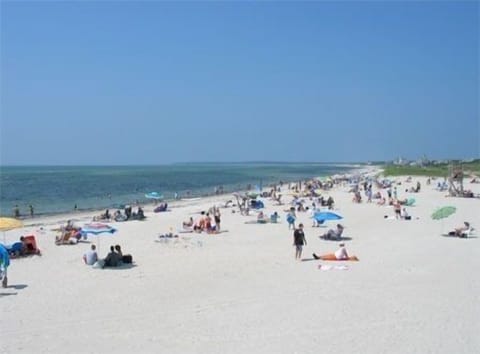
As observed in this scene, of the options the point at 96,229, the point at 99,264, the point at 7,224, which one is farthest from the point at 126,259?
the point at 7,224

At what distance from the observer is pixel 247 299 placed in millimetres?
11461

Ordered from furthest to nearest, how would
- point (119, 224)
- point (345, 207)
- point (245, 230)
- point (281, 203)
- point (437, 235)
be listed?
point (281, 203) → point (345, 207) → point (119, 224) → point (245, 230) → point (437, 235)

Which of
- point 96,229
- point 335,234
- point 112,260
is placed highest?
point 96,229

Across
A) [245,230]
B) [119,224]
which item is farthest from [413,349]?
[119,224]

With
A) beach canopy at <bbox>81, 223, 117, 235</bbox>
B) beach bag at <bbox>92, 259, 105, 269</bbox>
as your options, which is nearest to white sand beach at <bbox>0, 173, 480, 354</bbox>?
beach bag at <bbox>92, 259, 105, 269</bbox>

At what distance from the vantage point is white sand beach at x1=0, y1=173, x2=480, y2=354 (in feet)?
28.3

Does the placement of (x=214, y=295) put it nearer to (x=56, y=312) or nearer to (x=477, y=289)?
(x=56, y=312)

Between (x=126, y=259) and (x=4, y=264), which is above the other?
(x=4, y=264)

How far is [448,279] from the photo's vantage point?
1327 centimetres

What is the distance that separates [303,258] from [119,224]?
13.5m

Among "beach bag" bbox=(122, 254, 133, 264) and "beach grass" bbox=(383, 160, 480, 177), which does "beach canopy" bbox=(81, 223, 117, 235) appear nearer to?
"beach bag" bbox=(122, 254, 133, 264)

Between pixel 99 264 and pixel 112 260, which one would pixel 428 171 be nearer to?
pixel 112 260

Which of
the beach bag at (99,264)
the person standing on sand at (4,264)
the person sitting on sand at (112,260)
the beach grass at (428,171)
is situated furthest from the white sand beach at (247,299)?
the beach grass at (428,171)

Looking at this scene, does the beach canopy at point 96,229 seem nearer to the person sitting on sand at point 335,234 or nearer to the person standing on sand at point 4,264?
the person standing on sand at point 4,264
